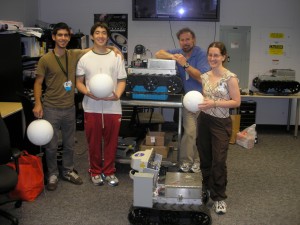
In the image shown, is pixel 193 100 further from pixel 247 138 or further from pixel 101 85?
pixel 247 138

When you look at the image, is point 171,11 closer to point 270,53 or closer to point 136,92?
point 270,53

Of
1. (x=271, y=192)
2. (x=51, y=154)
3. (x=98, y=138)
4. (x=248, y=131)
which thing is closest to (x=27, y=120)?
(x=51, y=154)

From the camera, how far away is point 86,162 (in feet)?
13.8

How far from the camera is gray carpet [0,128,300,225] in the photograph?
9.36 ft

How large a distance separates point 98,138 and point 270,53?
3.75 m

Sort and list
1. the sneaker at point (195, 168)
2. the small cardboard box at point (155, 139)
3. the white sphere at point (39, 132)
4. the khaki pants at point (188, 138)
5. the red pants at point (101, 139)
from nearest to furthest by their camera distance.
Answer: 1. the white sphere at point (39, 132)
2. the red pants at point (101, 139)
3. the khaki pants at point (188, 138)
4. the sneaker at point (195, 168)
5. the small cardboard box at point (155, 139)

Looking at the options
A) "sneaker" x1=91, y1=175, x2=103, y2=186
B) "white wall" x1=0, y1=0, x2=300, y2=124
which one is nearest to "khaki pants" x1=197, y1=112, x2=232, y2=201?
"sneaker" x1=91, y1=175, x2=103, y2=186

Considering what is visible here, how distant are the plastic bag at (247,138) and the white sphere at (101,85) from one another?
102 inches

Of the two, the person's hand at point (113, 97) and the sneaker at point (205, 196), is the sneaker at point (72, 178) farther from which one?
the sneaker at point (205, 196)

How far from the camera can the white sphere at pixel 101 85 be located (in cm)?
299

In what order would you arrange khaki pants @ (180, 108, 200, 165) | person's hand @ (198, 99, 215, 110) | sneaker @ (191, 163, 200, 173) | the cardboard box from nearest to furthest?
person's hand @ (198, 99, 215, 110) < khaki pants @ (180, 108, 200, 165) < sneaker @ (191, 163, 200, 173) < the cardboard box

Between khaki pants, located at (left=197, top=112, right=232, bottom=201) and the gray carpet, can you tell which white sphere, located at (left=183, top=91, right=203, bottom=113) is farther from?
the gray carpet

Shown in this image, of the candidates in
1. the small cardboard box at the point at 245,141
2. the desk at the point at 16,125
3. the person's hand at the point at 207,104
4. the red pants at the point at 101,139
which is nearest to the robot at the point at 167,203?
the person's hand at the point at 207,104

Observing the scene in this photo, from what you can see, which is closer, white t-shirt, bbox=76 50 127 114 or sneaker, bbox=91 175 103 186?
white t-shirt, bbox=76 50 127 114
